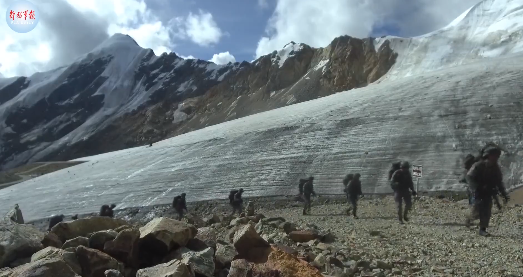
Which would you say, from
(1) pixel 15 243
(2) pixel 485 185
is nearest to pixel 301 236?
(2) pixel 485 185

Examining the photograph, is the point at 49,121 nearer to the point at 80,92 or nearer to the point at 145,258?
the point at 80,92

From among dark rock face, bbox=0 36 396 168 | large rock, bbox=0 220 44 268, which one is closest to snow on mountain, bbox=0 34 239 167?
dark rock face, bbox=0 36 396 168

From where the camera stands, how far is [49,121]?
161 m

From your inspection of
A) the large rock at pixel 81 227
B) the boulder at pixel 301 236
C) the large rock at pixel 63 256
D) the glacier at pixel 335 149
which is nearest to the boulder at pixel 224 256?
the large rock at pixel 63 256

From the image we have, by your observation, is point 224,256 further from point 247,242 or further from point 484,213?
point 484,213

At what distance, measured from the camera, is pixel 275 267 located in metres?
5.17

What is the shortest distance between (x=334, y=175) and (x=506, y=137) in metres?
8.35

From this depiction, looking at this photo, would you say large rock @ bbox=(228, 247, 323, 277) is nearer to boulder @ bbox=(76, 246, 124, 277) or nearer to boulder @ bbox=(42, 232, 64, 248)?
boulder @ bbox=(76, 246, 124, 277)

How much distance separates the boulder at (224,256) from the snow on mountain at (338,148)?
16451 millimetres

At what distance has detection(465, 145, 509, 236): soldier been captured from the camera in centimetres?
934

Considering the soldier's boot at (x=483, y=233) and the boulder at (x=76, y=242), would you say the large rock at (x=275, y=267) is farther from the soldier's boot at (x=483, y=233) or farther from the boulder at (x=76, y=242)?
the soldier's boot at (x=483, y=233)

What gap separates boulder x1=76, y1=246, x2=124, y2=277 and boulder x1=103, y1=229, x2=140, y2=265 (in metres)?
0.29

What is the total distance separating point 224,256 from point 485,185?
605 cm

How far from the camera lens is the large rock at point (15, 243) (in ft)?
18.4
